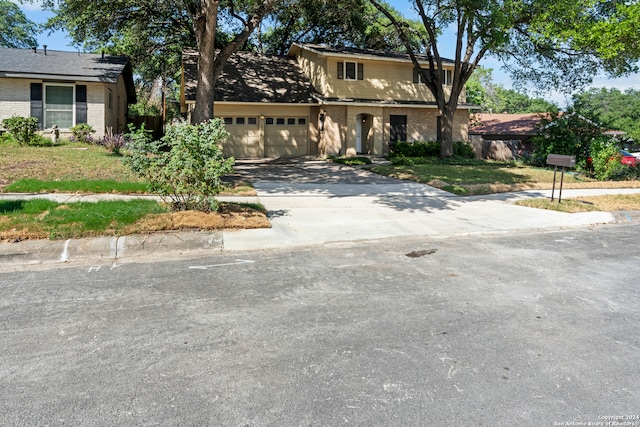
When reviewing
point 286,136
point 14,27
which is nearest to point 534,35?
point 286,136

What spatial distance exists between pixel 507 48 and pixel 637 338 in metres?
22.9

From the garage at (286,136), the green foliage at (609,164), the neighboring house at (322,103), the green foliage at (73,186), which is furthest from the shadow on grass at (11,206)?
the green foliage at (609,164)

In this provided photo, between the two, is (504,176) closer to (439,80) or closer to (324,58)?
(439,80)

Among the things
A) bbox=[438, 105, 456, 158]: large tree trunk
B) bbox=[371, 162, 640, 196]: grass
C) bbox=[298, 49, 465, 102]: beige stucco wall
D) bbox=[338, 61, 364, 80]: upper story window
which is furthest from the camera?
bbox=[338, 61, 364, 80]: upper story window

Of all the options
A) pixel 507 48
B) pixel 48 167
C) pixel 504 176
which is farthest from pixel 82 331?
pixel 507 48

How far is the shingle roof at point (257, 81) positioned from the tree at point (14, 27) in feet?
98.2

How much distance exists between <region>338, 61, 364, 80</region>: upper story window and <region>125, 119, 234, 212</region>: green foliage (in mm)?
18161

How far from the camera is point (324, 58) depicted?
24.5m

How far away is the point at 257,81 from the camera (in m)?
25.0

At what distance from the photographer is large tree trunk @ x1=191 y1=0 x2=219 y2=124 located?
11930mm

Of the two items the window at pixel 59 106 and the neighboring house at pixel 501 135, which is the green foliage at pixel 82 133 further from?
the neighboring house at pixel 501 135

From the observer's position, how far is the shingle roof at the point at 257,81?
23281mm

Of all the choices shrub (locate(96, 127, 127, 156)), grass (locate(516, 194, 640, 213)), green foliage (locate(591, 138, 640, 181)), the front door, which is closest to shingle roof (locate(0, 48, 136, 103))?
→ shrub (locate(96, 127, 127, 156))

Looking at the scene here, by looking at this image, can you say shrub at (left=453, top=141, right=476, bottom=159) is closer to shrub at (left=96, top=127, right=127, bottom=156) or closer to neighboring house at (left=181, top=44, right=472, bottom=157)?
neighboring house at (left=181, top=44, right=472, bottom=157)
